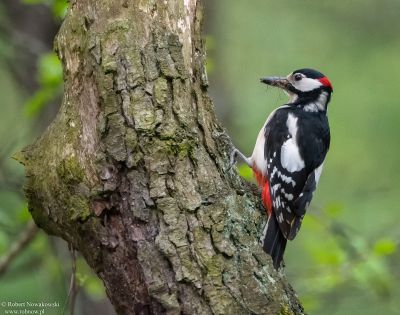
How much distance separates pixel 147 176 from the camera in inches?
128

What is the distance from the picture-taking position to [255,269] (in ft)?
10.5

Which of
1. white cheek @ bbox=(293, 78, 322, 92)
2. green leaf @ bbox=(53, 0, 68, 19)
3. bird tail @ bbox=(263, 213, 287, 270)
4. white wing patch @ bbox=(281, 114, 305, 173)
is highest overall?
white cheek @ bbox=(293, 78, 322, 92)

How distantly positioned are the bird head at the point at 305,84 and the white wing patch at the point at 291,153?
0.46 meters

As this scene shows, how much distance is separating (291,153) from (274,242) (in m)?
1.27

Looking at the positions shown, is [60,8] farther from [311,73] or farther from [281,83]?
[311,73]

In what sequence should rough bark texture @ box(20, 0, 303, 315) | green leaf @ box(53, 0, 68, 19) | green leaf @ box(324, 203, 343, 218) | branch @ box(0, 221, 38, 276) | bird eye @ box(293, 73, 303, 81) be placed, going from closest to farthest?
rough bark texture @ box(20, 0, 303, 315)
green leaf @ box(53, 0, 68, 19)
branch @ box(0, 221, 38, 276)
green leaf @ box(324, 203, 343, 218)
bird eye @ box(293, 73, 303, 81)

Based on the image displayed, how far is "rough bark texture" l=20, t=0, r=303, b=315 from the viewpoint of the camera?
311cm

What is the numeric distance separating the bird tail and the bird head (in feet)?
5.14

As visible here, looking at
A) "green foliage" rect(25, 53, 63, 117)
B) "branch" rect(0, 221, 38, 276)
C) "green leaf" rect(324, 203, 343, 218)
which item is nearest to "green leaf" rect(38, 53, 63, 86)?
"green foliage" rect(25, 53, 63, 117)

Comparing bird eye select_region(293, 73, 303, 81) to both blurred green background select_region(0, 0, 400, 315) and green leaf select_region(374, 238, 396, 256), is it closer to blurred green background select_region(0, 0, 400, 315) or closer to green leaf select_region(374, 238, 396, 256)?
blurred green background select_region(0, 0, 400, 315)

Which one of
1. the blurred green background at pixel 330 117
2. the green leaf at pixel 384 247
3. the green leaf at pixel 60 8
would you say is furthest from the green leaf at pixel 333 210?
the green leaf at pixel 60 8

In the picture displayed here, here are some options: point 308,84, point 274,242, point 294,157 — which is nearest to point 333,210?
point 294,157

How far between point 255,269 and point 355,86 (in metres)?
7.03

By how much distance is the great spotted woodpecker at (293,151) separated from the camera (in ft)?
14.8
